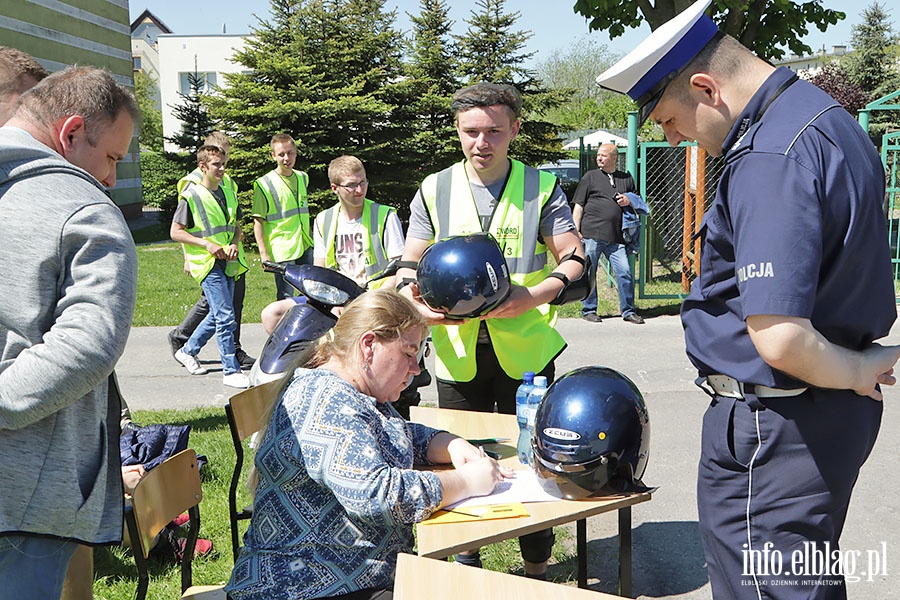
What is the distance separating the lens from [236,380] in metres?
7.49

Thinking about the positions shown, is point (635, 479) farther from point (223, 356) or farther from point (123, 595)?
point (223, 356)

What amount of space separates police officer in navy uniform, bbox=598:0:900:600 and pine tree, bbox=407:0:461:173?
59.0ft

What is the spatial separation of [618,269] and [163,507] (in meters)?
7.90

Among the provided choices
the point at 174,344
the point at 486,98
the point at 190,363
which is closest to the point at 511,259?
the point at 486,98

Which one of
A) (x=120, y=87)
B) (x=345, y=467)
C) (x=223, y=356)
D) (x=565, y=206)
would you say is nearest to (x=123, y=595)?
(x=345, y=467)

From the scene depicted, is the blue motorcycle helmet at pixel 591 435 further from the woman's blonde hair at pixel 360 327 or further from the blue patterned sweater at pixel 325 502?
the woman's blonde hair at pixel 360 327

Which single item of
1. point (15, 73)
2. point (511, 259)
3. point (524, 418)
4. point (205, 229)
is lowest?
point (524, 418)

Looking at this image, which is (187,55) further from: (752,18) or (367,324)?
(367,324)

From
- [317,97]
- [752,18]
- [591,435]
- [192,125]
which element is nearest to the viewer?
[591,435]

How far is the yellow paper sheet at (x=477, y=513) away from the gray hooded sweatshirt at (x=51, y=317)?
1023mm

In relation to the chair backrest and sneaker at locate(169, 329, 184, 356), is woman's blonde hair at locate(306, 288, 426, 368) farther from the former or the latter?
sneaker at locate(169, 329, 184, 356)

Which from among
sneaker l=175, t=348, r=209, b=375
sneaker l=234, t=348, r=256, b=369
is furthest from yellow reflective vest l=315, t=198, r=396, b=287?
sneaker l=175, t=348, r=209, b=375

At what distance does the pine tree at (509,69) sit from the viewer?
21719 millimetres

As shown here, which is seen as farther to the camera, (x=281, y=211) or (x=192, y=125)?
(x=192, y=125)
